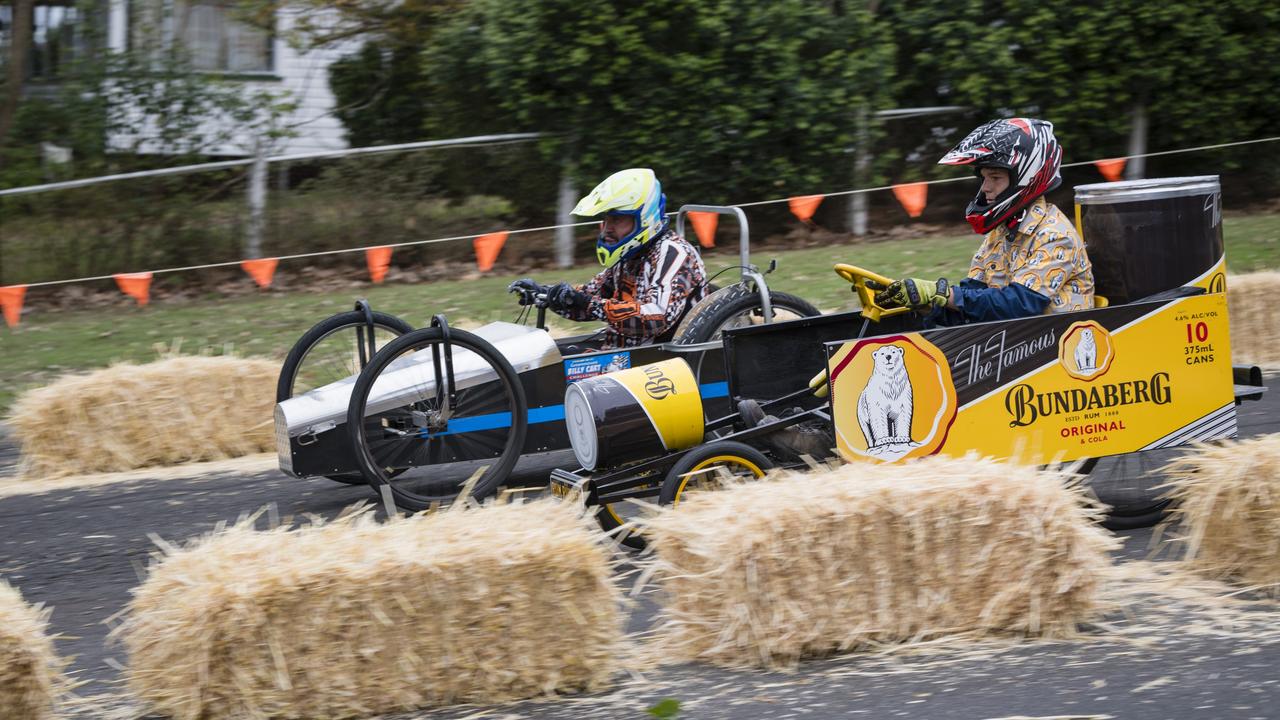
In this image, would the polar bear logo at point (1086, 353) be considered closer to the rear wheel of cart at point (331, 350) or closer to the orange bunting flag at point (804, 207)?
the rear wheel of cart at point (331, 350)

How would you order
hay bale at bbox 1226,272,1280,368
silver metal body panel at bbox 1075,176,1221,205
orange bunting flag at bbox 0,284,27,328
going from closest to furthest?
silver metal body panel at bbox 1075,176,1221,205
hay bale at bbox 1226,272,1280,368
orange bunting flag at bbox 0,284,27,328

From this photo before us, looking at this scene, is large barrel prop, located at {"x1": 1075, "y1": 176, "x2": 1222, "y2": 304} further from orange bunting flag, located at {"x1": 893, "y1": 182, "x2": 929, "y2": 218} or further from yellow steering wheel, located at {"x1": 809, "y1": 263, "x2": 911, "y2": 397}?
orange bunting flag, located at {"x1": 893, "y1": 182, "x2": 929, "y2": 218}

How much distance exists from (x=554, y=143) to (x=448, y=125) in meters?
1.85

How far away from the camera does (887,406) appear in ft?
18.4

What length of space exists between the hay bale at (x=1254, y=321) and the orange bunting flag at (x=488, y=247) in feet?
21.6

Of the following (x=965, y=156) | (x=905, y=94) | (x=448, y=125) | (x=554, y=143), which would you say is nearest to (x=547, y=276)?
(x=554, y=143)

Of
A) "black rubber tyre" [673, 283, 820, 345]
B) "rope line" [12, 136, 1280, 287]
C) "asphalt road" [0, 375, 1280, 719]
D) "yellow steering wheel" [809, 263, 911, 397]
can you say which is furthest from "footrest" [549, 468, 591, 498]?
"rope line" [12, 136, 1280, 287]

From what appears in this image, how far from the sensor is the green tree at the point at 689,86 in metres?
14.5

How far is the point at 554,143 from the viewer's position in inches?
578

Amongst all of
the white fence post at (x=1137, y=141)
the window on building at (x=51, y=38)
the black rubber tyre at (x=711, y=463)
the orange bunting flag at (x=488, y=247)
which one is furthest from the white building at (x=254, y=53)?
the black rubber tyre at (x=711, y=463)

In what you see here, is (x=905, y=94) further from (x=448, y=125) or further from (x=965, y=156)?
(x=965, y=156)

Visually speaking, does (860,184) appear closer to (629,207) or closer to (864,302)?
(629,207)

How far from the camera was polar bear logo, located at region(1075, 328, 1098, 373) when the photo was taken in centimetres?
570

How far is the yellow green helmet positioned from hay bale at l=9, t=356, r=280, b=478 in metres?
2.66
